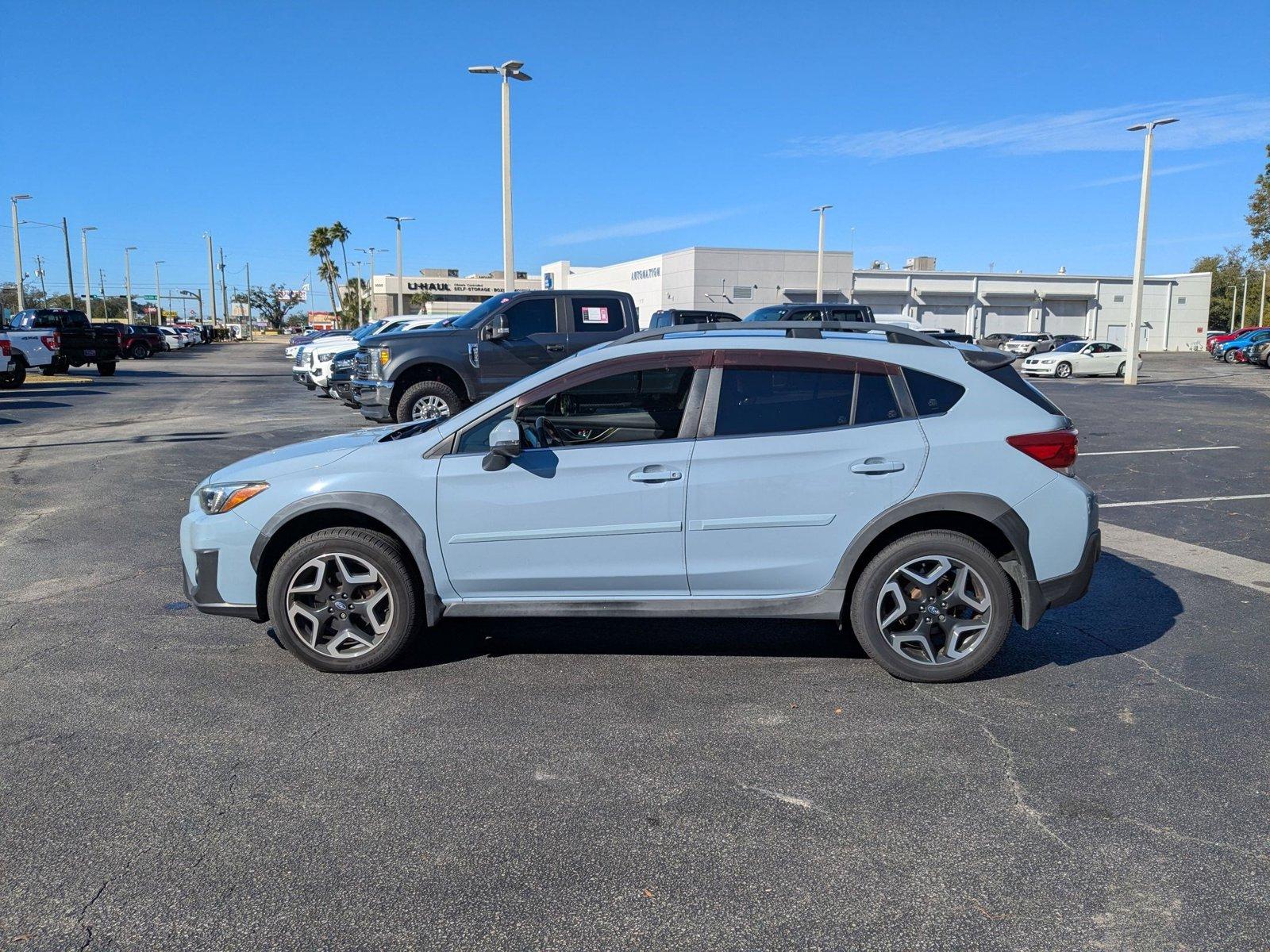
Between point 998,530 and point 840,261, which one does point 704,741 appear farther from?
point 840,261

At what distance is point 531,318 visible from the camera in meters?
14.3

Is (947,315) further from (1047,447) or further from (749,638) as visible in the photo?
(1047,447)

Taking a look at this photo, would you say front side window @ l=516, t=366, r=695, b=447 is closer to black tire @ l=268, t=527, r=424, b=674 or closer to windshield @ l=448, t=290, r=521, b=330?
black tire @ l=268, t=527, r=424, b=674

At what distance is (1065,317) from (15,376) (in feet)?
205

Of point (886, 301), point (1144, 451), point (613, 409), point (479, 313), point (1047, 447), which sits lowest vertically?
point (1144, 451)

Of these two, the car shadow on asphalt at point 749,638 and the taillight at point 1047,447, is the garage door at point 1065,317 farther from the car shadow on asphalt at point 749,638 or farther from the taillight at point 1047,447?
the taillight at point 1047,447

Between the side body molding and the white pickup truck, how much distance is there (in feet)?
74.4

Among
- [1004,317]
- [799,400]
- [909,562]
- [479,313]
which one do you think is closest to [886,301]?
[1004,317]

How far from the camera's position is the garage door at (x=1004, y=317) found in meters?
65.8

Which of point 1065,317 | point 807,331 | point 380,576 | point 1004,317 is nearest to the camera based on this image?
point 380,576

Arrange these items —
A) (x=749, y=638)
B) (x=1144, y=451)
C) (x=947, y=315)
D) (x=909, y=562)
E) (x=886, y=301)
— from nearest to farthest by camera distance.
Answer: (x=909, y=562) → (x=749, y=638) → (x=1144, y=451) → (x=886, y=301) → (x=947, y=315)

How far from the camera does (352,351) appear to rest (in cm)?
1862

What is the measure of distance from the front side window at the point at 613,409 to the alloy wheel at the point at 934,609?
1390mm

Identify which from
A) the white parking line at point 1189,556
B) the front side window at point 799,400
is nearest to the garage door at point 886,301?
the white parking line at point 1189,556
